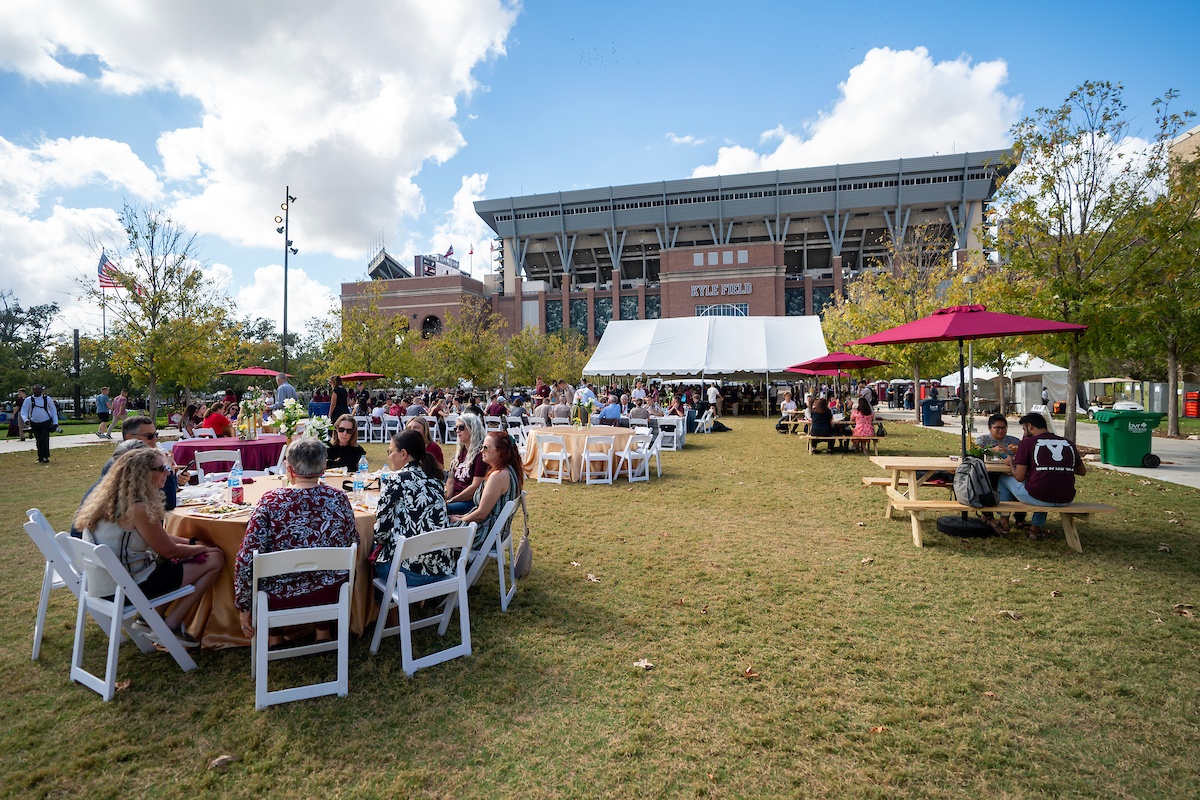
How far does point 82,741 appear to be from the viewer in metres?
2.83

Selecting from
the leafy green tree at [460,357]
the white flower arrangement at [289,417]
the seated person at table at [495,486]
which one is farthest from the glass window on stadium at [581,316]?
the seated person at table at [495,486]

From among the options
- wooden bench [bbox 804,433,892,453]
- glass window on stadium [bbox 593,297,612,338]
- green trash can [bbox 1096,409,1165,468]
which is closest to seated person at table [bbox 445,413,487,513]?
wooden bench [bbox 804,433,892,453]

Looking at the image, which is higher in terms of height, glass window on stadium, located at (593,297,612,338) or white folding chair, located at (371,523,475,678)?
glass window on stadium, located at (593,297,612,338)

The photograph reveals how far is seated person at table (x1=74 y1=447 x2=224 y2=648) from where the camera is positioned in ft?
10.8

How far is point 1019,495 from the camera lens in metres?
6.11

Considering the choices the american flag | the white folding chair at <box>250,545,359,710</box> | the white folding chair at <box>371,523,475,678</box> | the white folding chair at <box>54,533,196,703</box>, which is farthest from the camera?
the american flag

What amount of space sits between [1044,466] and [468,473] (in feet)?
18.1

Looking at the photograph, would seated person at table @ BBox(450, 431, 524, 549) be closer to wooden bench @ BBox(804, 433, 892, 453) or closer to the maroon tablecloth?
the maroon tablecloth

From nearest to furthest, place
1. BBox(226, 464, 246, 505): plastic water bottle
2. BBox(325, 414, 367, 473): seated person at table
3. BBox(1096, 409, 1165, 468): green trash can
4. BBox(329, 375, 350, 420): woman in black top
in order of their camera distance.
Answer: BBox(226, 464, 246, 505): plastic water bottle → BBox(325, 414, 367, 473): seated person at table → BBox(1096, 409, 1165, 468): green trash can → BBox(329, 375, 350, 420): woman in black top

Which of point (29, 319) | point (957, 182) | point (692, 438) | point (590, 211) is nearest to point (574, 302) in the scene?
point (590, 211)

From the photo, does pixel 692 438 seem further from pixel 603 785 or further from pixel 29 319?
pixel 29 319

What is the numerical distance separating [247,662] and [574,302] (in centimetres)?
6784

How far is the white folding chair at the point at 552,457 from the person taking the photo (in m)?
10.1

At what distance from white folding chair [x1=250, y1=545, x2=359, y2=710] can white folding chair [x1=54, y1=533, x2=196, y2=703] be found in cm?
52
